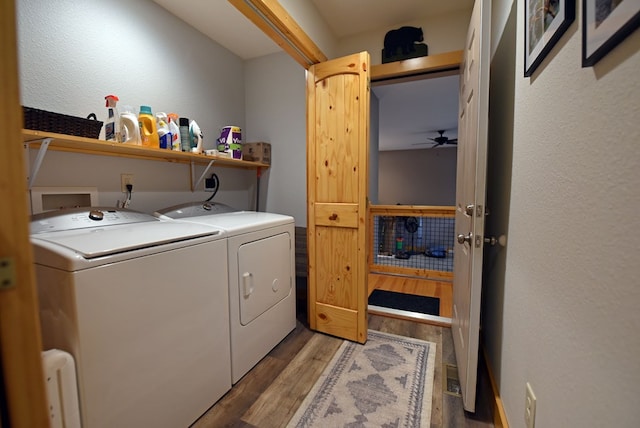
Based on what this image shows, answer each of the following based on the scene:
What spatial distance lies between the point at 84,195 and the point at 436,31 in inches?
104

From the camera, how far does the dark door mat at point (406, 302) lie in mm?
2512

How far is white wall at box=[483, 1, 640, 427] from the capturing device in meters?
0.50

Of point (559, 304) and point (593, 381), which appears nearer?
point (593, 381)

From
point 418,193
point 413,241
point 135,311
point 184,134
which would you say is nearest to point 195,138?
point 184,134

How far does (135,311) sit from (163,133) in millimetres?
1114

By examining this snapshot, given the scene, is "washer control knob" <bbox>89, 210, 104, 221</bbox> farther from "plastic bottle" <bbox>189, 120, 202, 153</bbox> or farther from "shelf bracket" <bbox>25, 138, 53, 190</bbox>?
"plastic bottle" <bbox>189, 120, 202, 153</bbox>

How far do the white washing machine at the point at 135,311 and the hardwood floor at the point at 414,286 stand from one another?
1957 mm

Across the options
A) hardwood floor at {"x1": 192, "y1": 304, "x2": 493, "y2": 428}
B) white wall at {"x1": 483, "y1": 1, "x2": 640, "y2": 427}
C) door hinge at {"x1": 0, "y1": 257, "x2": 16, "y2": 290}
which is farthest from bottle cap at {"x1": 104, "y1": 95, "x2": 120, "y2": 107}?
white wall at {"x1": 483, "y1": 1, "x2": 640, "y2": 427}

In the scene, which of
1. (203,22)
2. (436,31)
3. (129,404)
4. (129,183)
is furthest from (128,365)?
(436,31)

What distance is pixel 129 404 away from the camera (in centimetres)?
105

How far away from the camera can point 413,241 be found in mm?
4820

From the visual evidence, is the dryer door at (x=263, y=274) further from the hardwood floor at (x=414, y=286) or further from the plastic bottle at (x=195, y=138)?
the hardwood floor at (x=414, y=286)

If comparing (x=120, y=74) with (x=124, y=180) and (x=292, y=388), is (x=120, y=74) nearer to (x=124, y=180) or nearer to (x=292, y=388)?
(x=124, y=180)

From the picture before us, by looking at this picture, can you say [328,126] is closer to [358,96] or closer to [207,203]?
[358,96]
